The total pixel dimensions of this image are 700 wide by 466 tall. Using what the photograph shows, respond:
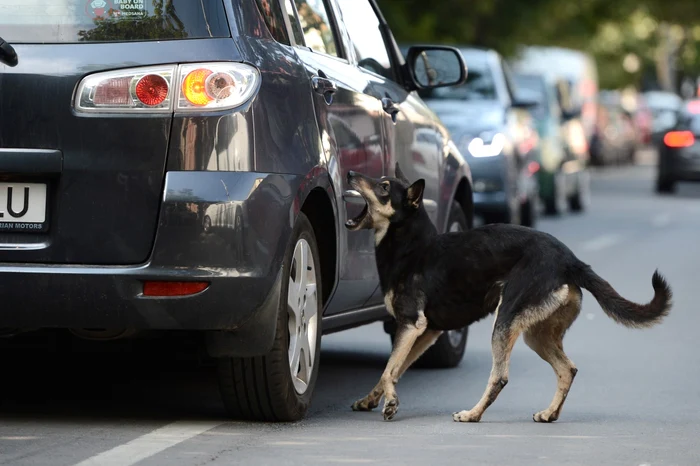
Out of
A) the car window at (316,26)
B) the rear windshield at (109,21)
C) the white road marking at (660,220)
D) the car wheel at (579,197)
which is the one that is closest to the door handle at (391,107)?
the car window at (316,26)

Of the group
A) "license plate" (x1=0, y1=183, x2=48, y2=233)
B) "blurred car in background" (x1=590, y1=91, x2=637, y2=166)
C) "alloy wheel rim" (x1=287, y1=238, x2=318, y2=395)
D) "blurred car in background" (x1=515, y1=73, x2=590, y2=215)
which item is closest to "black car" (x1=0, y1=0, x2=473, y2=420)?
"license plate" (x1=0, y1=183, x2=48, y2=233)

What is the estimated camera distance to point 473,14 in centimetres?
2759

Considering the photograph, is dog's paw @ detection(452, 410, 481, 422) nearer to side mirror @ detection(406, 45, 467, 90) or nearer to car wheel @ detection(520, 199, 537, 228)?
side mirror @ detection(406, 45, 467, 90)

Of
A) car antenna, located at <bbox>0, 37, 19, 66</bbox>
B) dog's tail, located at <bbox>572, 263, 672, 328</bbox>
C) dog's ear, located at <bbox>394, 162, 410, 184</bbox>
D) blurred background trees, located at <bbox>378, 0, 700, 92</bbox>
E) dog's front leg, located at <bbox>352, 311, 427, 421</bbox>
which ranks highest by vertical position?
blurred background trees, located at <bbox>378, 0, 700, 92</bbox>

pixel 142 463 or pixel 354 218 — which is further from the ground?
pixel 354 218

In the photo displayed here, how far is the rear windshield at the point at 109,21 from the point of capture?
5691 millimetres

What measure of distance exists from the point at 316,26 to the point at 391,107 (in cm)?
67

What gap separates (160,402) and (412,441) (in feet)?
4.38

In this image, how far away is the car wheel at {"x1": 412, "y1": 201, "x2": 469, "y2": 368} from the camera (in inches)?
322

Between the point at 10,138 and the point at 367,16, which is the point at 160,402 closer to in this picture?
the point at 10,138

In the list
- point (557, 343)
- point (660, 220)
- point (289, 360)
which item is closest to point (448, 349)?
point (557, 343)

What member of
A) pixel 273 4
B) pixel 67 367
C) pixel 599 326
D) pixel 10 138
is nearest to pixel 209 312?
pixel 10 138

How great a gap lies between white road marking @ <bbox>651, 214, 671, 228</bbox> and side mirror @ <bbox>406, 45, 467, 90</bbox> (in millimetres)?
13104

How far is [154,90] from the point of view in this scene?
5645mm
